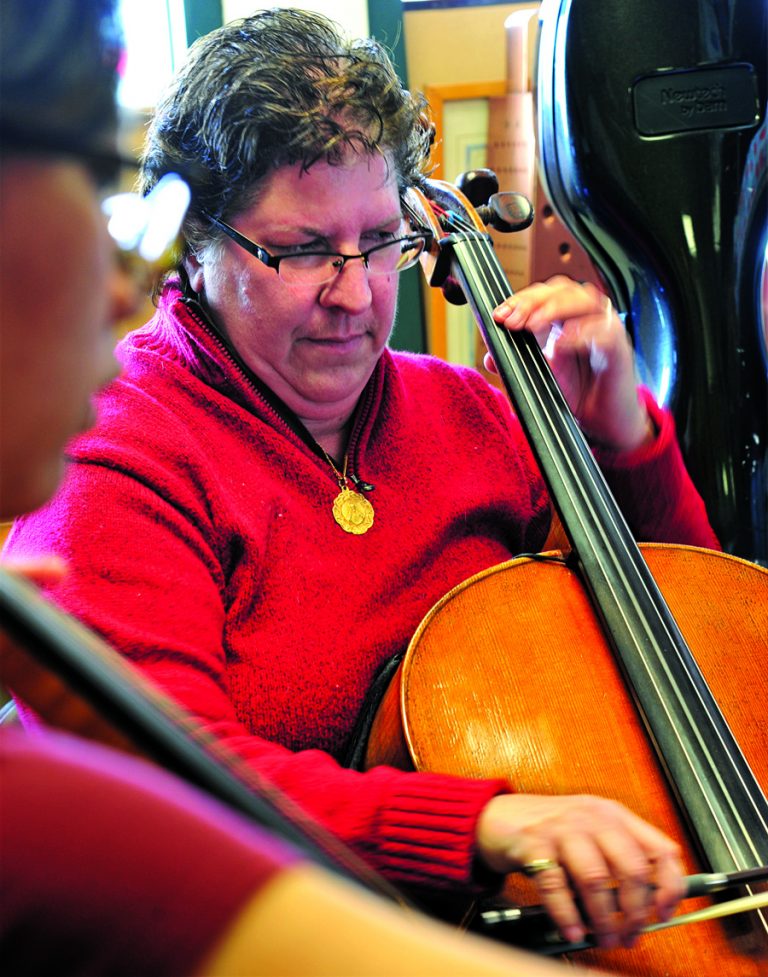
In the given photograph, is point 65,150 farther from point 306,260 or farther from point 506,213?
point 506,213

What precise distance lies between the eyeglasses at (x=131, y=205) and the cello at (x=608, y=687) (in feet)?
1.58

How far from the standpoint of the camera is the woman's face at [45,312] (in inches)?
15.8

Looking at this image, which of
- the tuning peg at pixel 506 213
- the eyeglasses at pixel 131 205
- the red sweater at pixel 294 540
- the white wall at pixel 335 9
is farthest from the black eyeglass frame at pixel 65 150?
the white wall at pixel 335 9

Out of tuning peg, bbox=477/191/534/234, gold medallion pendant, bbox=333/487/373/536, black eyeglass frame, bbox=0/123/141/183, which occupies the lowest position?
gold medallion pendant, bbox=333/487/373/536

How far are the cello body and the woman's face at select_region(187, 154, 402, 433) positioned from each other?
288mm

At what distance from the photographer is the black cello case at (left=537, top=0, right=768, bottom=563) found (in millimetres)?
1405

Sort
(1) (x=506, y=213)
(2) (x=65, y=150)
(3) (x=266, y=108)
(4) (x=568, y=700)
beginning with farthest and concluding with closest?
(1) (x=506, y=213) < (3) (x=266, y=108) < (4) (x=568, y=700) < (2) (x=65, y=150)

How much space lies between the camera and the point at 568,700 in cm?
93

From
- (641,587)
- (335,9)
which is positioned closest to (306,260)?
(641,587)

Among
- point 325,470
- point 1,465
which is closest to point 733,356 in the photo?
point 325,470

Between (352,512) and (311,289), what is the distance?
0.23 meters

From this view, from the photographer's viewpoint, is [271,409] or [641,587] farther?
[271,409]

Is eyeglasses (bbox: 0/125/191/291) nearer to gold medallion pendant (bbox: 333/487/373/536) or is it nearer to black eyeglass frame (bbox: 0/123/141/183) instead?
black eyeglass frame (bbox: 0/123/141/183)

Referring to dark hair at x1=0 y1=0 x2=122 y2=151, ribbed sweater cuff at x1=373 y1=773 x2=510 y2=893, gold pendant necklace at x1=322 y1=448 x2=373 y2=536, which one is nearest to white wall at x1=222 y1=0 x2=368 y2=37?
gold pendant necklace at x1=322 y1=448 x2=373 y2=536
